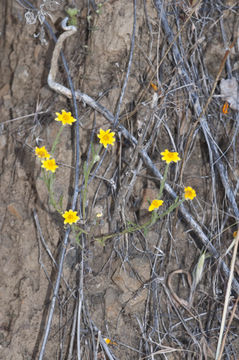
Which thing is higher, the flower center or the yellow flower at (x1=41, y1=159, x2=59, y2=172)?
the flower center

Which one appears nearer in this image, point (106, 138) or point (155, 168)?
point (106, 138)

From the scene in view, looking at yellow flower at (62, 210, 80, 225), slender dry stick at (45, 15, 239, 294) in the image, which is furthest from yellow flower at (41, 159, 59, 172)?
slender dry stick at (45, 15, 239, 294)

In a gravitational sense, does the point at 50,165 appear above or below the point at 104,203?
above

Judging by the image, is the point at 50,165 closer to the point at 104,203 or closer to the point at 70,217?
the point at 70,217

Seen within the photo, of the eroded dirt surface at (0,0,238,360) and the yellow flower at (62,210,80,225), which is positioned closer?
the yellow flower at (62,210,80,225)

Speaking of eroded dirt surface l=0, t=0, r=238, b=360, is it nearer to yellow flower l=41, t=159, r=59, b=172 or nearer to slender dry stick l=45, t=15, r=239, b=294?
slender dry stick l=45, t=15, r=239, b=294

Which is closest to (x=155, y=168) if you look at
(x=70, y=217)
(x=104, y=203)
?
(x=104, y=203)

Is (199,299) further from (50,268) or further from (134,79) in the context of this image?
(134,79)

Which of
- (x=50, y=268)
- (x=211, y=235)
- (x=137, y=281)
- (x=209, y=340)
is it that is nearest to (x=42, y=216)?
(x=50, y=268)
